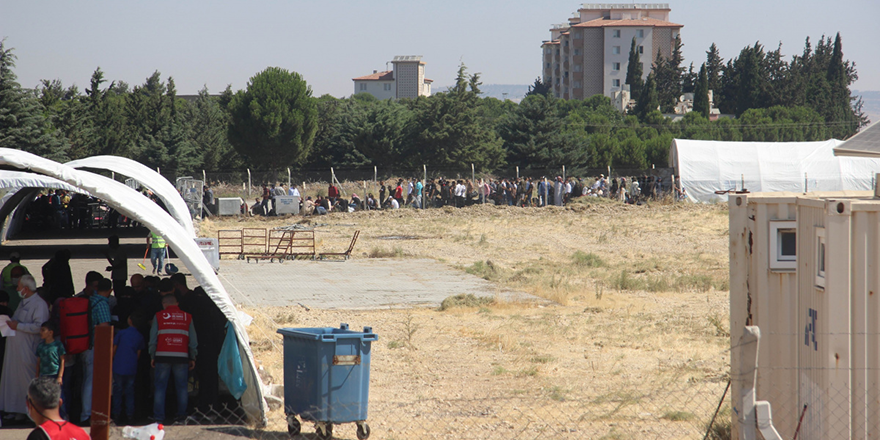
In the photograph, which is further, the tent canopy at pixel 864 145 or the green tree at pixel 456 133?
the green tree at pixel 456 133

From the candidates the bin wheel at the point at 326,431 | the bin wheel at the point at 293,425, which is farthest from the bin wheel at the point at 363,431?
the bin wheel at the point at 293,425

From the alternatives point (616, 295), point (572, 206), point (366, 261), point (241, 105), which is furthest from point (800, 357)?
point (241, 105)

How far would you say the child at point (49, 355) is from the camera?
6.91 meters

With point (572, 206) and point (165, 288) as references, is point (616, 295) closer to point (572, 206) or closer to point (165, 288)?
point (165, 288)

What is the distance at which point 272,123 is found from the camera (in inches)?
2256

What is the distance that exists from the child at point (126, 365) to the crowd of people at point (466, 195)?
1072 inches

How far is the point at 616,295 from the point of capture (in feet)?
52.1

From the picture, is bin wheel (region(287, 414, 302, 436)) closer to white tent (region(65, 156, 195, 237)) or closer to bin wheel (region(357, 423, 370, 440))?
bin wheel (region(357, 423, 370, 440))

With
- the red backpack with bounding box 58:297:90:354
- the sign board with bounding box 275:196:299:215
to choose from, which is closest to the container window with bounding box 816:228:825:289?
the red backpack with bounding box 58:297:90:354

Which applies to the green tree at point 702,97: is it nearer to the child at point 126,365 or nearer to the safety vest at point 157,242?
the safety vest at point 157,242

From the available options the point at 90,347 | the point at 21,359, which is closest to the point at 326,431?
the point at 90,347

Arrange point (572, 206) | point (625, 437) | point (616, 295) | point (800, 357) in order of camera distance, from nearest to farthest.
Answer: point (800, 357)
point (625, 437)
point (616, 295)
point (572, 206)

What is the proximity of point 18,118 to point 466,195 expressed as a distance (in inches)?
1081

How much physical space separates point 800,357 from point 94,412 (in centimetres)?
463
